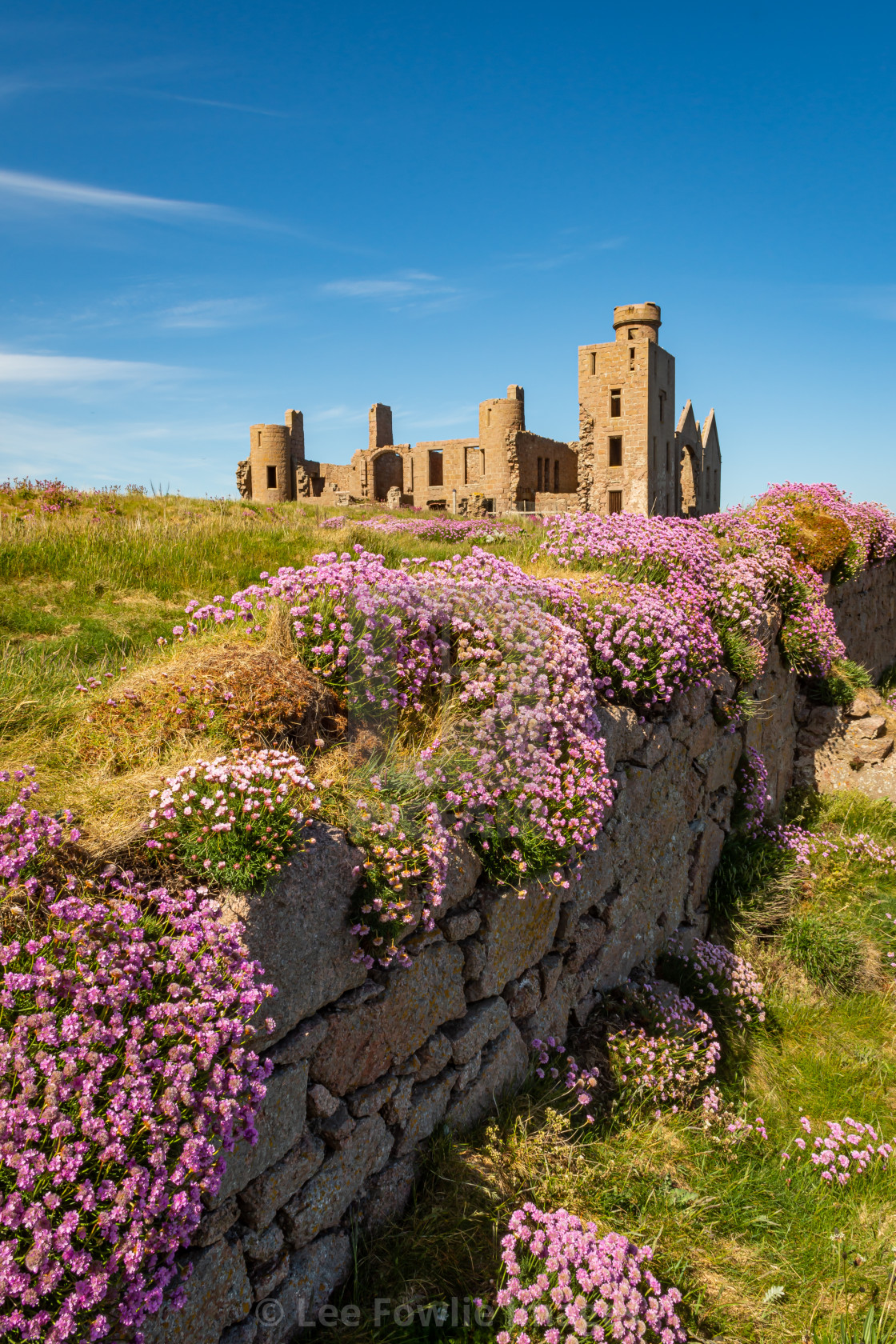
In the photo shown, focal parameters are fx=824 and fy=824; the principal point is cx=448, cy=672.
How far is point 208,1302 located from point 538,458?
37.3 meters

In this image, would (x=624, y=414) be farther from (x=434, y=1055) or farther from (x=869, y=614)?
(x=434, y=1055)

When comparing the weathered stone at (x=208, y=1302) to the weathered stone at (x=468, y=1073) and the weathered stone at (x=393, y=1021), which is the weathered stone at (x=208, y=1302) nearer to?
the weathered stone at (x=393, y=1021)

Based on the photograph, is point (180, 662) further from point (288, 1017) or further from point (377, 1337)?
point (377, 1337)

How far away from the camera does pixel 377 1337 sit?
2785mm

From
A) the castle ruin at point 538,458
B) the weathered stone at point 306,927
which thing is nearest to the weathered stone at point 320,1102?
the weathered stone at point 306,927

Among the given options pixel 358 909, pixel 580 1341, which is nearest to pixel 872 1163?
pixel 580 1341

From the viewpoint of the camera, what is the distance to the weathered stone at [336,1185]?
2777 mm

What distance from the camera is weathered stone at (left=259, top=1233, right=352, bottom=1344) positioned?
2.64m

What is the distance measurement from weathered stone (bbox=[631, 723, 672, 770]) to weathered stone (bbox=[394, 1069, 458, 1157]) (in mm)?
2610

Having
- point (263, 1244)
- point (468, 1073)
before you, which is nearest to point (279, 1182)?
point (263, 1244)

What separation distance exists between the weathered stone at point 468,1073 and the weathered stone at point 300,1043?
1.01m

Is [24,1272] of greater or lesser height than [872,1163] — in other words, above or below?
above

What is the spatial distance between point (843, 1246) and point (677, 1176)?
2.73ft

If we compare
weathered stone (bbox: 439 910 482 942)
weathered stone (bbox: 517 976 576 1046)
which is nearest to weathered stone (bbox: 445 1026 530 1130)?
weathered stone (bbox: 517 976 576 1046)
